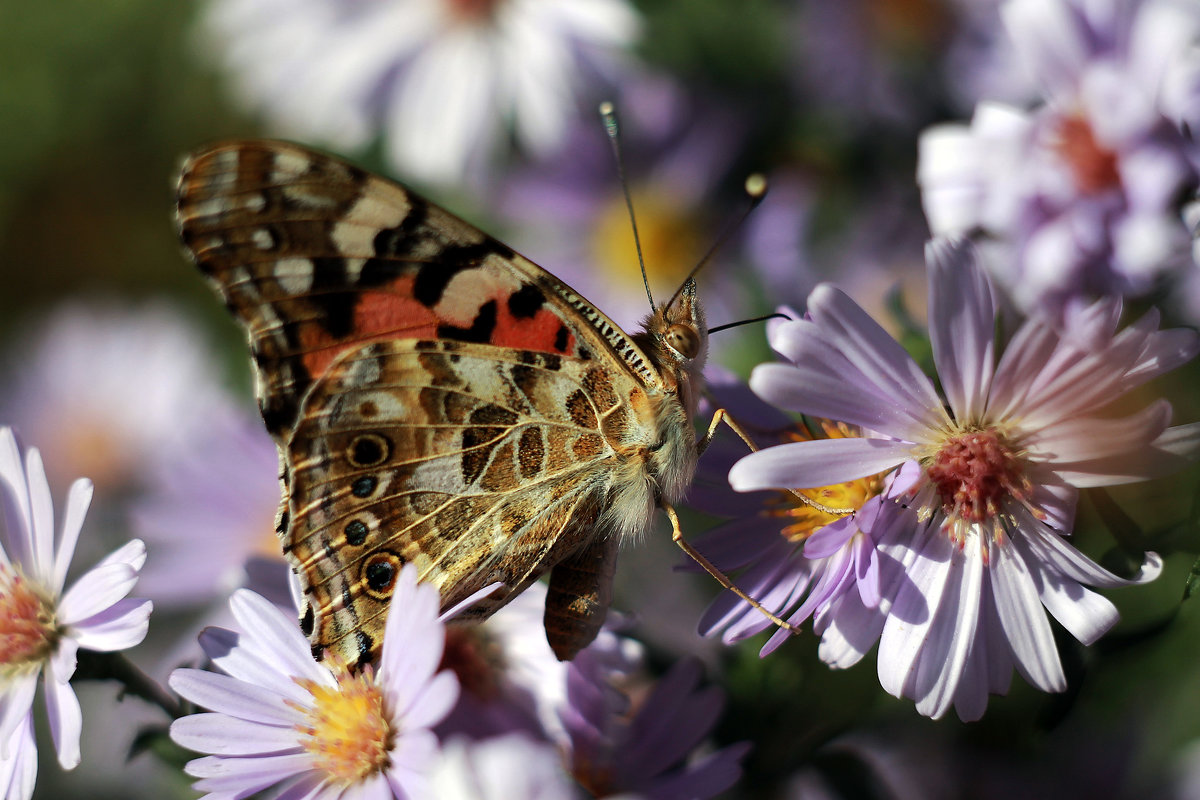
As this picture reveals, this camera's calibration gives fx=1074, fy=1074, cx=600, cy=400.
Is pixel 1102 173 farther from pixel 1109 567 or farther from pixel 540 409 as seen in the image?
pixel 540 409

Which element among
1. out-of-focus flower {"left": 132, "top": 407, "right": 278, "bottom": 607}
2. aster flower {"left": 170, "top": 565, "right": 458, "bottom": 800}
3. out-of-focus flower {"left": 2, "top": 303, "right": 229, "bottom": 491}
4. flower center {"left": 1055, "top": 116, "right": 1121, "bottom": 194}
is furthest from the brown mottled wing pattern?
out-of-focus flower {"left": 2, "top": 303, "right": 229, "bottom": 491}

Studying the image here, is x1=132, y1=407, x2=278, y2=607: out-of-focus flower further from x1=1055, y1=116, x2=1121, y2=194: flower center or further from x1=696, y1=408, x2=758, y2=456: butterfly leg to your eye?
x1=1055, y1=116, x2=1121, y2=194: flower center

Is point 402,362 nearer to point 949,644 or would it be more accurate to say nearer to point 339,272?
point 339,272

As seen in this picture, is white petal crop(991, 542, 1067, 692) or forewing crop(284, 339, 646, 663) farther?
forewing crop(284, 339, 646, 663)

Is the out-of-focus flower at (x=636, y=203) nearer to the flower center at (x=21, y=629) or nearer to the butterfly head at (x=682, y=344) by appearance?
the butterfly head at (x=682, y=344)

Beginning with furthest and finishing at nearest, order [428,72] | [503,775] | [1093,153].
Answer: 1. [428,72]
2. [1093,153]
3. [503,775]

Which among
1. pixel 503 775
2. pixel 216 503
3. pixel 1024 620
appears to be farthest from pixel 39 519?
pixel 1024 620

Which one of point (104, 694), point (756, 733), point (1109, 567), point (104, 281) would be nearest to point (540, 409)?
point (756, 733)
